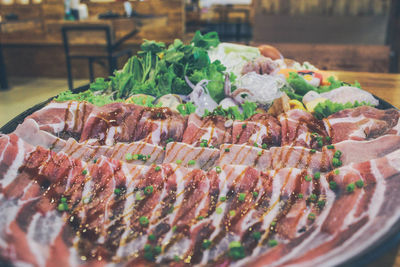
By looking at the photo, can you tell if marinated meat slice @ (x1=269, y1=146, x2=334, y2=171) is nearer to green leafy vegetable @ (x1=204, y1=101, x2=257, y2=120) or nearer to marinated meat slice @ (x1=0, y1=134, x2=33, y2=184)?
green leafy vegetable @ (x1=204, y1=101, x2=257, y2=120)

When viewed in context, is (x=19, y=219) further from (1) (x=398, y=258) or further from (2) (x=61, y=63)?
(2) (x=61, y=63)

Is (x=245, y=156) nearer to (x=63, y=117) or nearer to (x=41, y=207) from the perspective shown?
(x=41, y=207)

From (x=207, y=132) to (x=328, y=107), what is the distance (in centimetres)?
81

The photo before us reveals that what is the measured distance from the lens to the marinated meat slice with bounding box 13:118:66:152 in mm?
1778

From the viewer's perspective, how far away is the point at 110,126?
1.93 meters

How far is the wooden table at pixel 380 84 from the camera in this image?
2.73 meters

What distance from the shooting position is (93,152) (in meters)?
1.75

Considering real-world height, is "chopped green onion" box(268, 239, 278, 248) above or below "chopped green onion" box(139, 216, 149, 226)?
below

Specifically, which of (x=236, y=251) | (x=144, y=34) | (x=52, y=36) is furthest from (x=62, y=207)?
(x=52, y=36)

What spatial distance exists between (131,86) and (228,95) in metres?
0.79

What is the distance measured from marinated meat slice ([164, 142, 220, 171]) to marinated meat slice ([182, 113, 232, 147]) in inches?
3.4

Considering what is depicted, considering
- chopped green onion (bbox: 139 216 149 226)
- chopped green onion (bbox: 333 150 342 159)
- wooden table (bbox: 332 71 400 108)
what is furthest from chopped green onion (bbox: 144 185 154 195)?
wooden table (bbox: 332 71 400 108)

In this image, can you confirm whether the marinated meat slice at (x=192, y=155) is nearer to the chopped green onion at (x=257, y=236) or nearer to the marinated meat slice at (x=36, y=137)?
the chopped green onion at (x=257, y=236)

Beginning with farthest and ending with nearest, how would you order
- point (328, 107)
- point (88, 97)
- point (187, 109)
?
1. point (88, 97)
2. point (187, 109)
3. point (328, 107)
